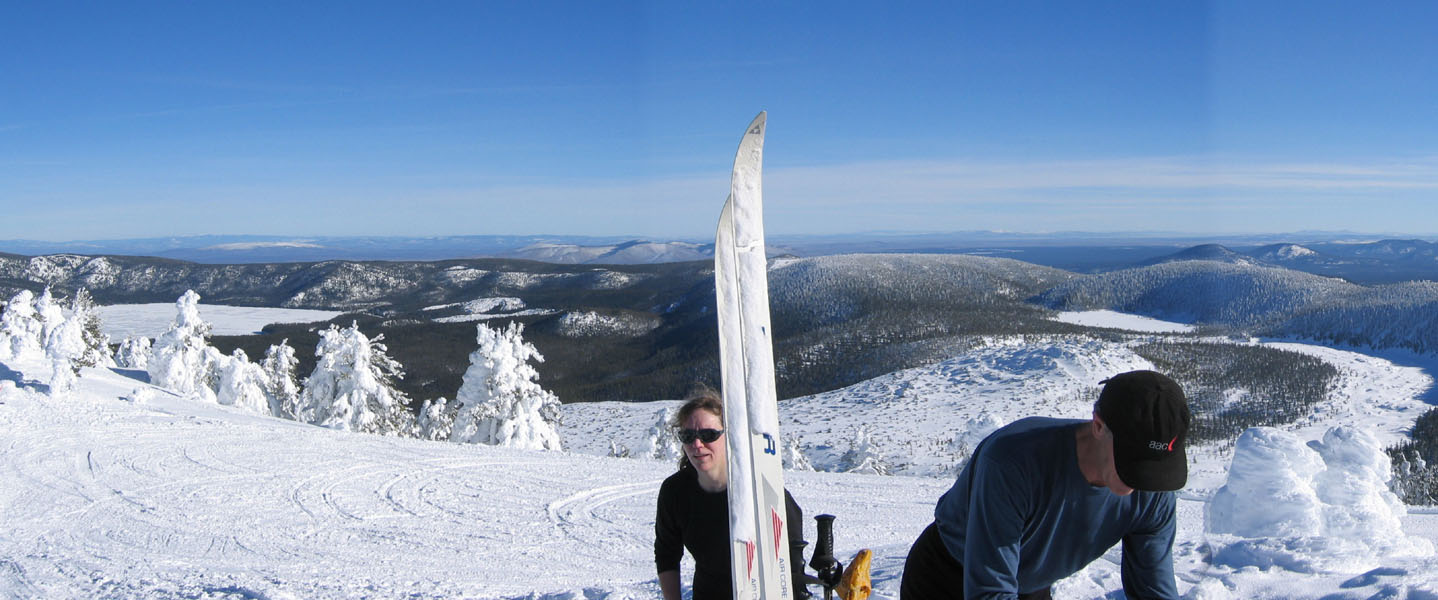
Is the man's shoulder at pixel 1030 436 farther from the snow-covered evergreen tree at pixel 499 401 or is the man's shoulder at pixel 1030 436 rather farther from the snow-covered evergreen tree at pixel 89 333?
the snow-covered evergreen tree at pixel 89 333

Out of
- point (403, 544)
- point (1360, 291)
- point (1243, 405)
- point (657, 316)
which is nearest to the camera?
point (403, 544)

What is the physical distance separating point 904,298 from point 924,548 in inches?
7372

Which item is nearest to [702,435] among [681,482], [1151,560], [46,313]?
[681,482]

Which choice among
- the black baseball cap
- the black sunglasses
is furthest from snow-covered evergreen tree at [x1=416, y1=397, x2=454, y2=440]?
the black baseball cap

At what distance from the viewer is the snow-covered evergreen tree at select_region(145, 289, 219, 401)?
35.0 meters

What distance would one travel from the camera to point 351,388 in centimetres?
3136

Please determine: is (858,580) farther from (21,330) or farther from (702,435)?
(21,330)

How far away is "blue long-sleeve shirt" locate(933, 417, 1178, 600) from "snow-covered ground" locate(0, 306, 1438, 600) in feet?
12.6

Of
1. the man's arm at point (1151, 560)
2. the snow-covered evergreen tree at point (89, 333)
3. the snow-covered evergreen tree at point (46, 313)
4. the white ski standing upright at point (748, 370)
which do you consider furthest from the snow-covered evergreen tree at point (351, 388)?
the man's arm at point (1151, 560)

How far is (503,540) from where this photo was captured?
12.4 metres

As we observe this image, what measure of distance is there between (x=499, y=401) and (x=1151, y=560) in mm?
29901

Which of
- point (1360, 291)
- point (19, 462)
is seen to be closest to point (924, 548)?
point (19, 462)

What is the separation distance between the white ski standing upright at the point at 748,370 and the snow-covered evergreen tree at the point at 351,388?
3080 centimetres

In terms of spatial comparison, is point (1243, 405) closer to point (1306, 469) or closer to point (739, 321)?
point (1306, 469)
